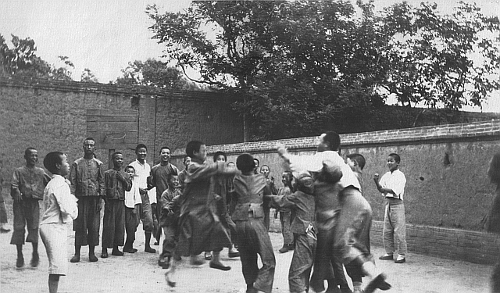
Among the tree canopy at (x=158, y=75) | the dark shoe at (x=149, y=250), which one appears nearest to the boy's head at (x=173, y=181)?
the dark shoe at (x=149, y=250)

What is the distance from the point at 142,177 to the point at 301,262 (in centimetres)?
400

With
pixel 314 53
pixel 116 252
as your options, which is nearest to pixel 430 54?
pixel 314 53

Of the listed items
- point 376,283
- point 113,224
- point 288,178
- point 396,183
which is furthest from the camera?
point 113,224

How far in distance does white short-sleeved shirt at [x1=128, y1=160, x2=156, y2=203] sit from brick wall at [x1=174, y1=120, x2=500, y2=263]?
3768 mm

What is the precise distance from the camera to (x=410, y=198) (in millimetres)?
9375

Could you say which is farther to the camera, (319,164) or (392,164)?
(392,164)

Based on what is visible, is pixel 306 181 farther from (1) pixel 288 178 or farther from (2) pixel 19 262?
(2) pixel 19 262

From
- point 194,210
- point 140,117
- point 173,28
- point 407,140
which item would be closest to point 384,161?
point 407,140

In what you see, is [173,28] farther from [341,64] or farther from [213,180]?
[213,180]

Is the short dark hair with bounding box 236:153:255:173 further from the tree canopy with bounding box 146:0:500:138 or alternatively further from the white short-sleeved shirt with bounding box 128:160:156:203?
the tree canopy with bounding box 146:0:500:138

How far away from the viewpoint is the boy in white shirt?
8289 mm

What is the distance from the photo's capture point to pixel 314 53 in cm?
1429

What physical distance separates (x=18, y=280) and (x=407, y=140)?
19.9 feet

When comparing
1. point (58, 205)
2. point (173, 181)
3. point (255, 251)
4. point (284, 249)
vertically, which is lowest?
point (284, 249)
